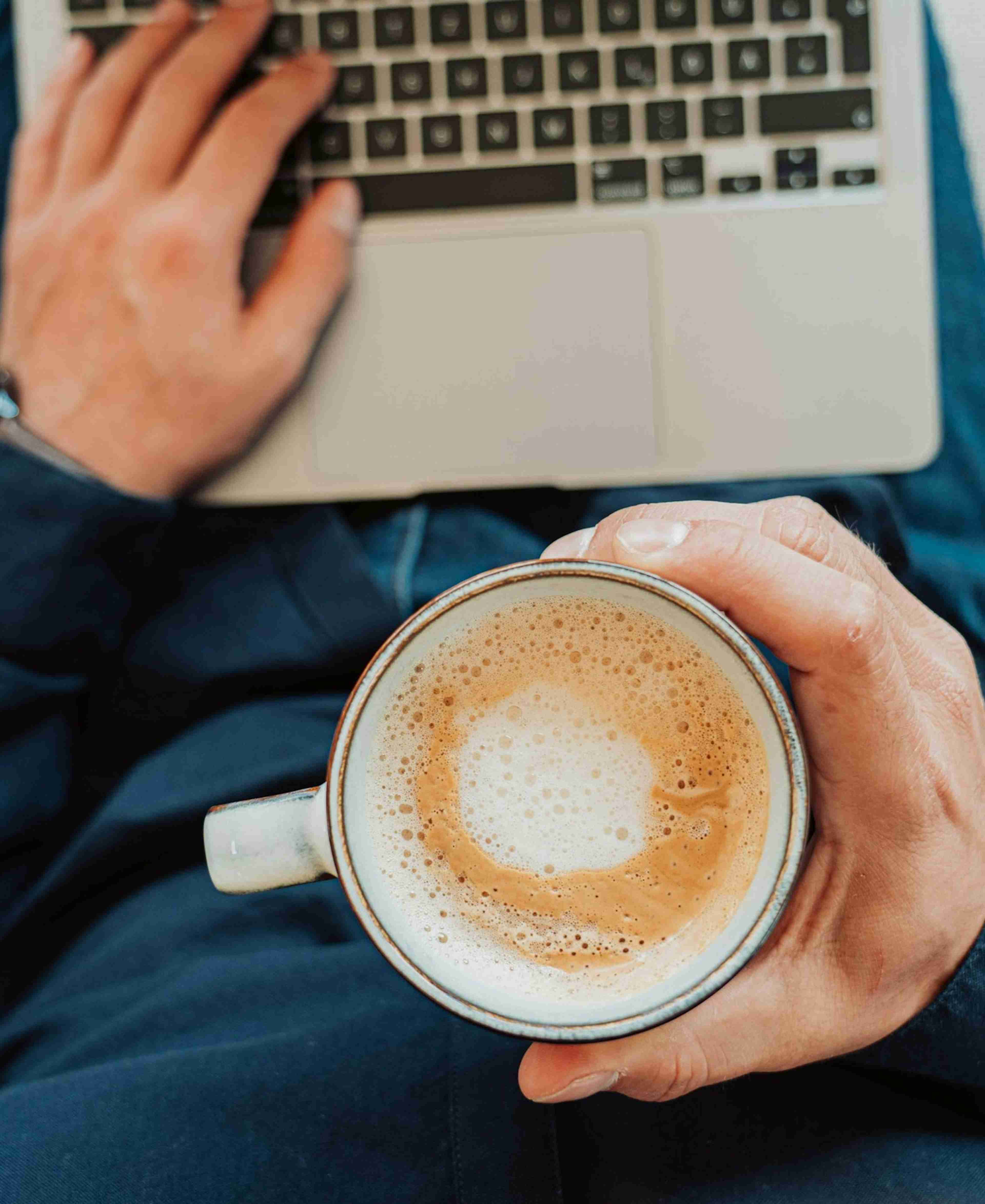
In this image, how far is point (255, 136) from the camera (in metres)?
0.71

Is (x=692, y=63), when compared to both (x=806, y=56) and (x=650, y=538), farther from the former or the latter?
(x=650, y=538)

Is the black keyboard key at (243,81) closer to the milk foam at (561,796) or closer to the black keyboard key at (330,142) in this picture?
the black keyboard key at (330,142)

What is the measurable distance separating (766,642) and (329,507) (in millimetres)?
443

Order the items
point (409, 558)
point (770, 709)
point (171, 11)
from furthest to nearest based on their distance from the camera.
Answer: point (409, 558), point (171, 11), point (770, 709)

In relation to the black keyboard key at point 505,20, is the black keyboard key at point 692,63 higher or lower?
lower

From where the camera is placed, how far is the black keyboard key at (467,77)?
72 cm

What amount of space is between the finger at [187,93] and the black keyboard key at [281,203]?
0.08 metres

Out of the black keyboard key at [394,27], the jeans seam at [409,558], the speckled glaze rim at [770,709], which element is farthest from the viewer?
the jeans seam at [409,558]

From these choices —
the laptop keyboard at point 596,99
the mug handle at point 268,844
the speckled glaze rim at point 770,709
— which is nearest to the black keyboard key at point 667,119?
the laptop keyboard at point 596,99

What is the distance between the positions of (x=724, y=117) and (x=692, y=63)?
0.04 meters

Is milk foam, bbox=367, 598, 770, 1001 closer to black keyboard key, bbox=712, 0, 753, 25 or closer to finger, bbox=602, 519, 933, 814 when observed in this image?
finger, bbox=602, 519, 933, 814

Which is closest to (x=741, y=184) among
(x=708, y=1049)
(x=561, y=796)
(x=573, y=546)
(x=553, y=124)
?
(x=553, y=124)

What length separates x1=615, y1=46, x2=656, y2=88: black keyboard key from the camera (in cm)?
72

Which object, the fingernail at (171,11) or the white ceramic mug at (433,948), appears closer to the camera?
the white ceramic mug at (433,948)
